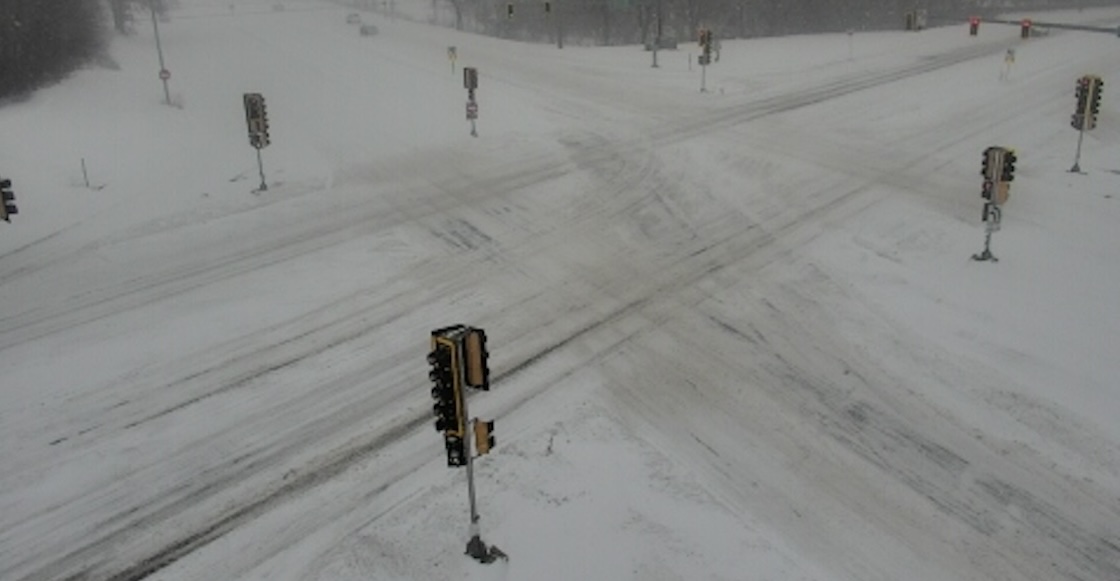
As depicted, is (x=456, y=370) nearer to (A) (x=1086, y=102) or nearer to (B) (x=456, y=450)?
(B) (x=456, y=450)

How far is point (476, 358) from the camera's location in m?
9.34

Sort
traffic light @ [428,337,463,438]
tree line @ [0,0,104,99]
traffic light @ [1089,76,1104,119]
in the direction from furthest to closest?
tree line @ [0,0,104,99] → traffic light @ [1089,76,1104,119] → traffic light @ [428,337,463,438]

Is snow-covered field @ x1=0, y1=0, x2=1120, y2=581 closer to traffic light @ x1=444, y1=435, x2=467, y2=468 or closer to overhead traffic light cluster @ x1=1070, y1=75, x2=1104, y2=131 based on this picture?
traffic light @ x1=444, y1=435, x2=467, y2=468

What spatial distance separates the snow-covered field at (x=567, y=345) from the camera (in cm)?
1130

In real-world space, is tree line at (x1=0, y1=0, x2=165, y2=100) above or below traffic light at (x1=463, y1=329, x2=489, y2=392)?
above

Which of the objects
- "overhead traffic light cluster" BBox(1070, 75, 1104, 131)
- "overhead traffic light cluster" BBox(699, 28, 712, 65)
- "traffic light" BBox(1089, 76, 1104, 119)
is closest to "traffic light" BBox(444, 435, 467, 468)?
"overhead traffic light cluster" BBox(1070, 75, 1104, 131)

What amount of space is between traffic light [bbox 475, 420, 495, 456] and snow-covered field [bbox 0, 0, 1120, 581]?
67.2 inches

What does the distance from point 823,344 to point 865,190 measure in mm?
10680

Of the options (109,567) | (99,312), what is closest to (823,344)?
(109,567)

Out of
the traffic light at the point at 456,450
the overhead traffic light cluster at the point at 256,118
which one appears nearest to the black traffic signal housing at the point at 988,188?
the traffic light at the point at 456,450

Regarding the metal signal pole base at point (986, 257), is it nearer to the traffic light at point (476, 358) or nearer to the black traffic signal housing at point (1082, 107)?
the black traffic signal housing at point (1082, 107)

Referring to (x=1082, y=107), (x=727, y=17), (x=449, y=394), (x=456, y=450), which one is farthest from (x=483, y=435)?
(x=727, y=17)

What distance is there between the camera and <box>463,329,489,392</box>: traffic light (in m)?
9.30

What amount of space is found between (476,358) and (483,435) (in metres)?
1.11
